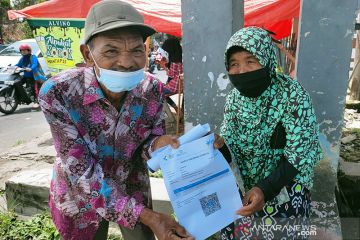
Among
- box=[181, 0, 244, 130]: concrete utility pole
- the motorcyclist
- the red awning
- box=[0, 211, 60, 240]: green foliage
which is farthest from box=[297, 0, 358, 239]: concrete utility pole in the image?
the motorcyclist

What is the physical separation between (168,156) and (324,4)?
1.57 meters

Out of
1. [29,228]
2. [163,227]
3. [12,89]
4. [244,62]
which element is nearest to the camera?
[163,227]

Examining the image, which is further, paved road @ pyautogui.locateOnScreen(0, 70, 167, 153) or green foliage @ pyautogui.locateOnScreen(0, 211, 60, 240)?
paved road @ pyautogui.locateOnScreen(0, 70, 167, 153)

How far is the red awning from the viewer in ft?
13.3

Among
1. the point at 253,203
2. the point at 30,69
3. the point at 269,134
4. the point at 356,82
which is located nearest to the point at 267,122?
the point at 269,134

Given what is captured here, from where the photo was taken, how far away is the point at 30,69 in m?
7.67

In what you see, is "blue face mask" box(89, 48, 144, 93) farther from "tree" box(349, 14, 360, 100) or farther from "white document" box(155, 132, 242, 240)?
"tree" box(349, 14, 360, 100)

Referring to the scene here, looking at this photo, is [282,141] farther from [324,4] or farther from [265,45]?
[324,4]

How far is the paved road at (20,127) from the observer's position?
5.81 metres

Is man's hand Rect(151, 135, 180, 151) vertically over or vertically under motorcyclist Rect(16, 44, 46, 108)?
over

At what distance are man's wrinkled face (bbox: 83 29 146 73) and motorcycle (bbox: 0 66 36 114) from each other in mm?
6954

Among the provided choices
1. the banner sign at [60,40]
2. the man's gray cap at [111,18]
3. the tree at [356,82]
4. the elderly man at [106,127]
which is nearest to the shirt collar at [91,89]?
the elderly man at [106,127]

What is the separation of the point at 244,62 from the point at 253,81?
10 cm

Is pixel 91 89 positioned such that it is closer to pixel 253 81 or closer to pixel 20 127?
pixel 253 81
